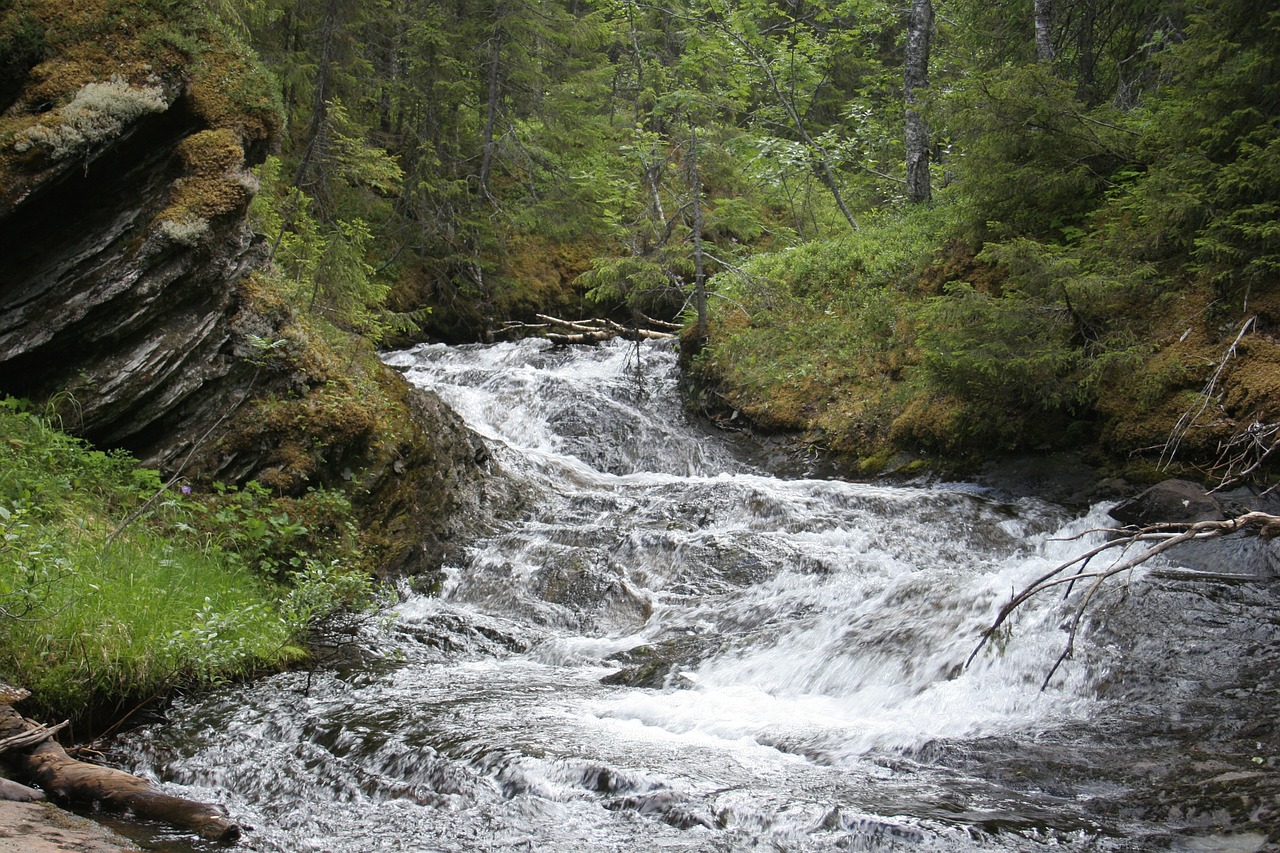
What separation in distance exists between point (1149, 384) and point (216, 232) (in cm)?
900

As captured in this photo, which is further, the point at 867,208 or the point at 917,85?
the point at 867,208

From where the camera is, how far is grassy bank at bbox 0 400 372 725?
458cm

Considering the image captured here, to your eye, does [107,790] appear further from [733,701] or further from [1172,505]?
[1172,505]

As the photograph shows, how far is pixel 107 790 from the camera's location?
3.67m

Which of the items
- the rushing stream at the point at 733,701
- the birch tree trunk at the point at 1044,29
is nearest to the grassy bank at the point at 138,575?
the rushing stream at the point at 733,701

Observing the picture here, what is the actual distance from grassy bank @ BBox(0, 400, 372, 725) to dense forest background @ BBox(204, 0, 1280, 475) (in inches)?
149

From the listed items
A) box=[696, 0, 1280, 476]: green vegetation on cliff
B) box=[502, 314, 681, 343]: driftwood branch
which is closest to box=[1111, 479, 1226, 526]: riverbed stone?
box=[696, 0, 1280, 476]: green vegetation on cliff

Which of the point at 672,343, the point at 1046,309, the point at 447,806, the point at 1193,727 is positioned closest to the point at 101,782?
the point at 447,806

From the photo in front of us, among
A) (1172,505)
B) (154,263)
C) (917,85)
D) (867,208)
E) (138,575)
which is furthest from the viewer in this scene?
(867,208)

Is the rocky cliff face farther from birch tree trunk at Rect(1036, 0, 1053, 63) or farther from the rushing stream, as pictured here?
birch tree trunk at Rect(1036, 0, 1053, 63)

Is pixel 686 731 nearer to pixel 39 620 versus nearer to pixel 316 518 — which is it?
pixel 39 620

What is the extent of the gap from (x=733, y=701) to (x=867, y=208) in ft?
61.1

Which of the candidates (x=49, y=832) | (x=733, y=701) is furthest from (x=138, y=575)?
(x=733, y=701)

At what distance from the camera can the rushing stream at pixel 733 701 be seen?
12.7 feet
